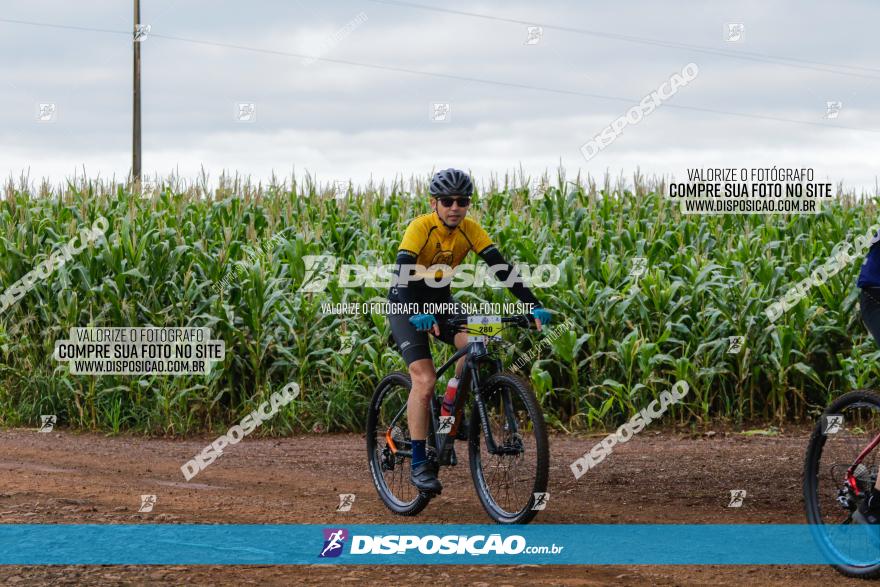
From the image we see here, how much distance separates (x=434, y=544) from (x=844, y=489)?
258cm

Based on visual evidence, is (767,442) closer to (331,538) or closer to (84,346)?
(331,538)

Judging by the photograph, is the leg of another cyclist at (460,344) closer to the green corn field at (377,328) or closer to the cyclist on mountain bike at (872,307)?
the cyclist on mountain bike at (872,307)

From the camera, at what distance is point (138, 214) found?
627 inches

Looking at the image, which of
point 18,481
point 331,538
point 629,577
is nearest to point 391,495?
point 331,538

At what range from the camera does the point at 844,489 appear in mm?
6379

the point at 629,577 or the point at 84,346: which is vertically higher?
the point at 84,346

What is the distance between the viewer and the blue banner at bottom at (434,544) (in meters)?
6.62

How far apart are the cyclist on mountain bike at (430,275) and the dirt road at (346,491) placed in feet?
2.22

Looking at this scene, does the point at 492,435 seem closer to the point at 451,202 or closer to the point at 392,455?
the point at 392,455

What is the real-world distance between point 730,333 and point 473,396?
612cm

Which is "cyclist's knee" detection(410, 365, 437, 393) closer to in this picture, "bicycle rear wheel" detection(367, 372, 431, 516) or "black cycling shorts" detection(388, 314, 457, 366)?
"black cycling shorts" detection(388, 314, 457, 366)

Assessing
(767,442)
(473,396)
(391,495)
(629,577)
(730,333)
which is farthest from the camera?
(730,333)

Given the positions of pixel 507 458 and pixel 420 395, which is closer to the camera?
pixel 507 458

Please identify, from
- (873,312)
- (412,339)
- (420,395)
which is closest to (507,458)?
(420,395)
